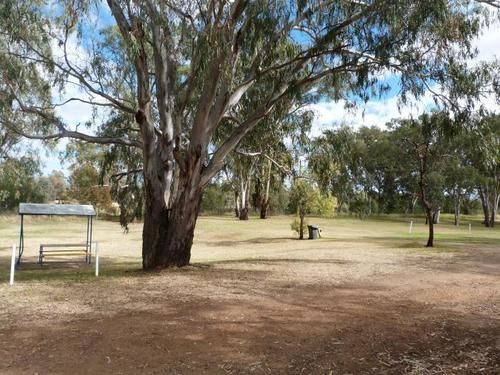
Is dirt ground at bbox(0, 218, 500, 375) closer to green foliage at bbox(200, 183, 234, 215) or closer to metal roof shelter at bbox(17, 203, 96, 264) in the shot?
metal roof shelter at bbox(17, 203, 96, 264)

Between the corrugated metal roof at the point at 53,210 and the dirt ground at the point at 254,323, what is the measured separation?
245 inches

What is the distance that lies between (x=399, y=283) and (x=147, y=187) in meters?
6.00

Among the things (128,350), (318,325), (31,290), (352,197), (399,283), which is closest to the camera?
(128,350)

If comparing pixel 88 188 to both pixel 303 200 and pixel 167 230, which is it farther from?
pixel 167 230

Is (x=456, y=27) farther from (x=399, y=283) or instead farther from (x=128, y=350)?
(x=128, y=350)

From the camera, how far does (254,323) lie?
662 centimetres

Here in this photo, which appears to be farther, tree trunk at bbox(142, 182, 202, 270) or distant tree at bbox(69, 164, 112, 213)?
distant tree at bbox(69, 164, 112, 213)

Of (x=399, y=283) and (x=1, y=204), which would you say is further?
(x=1, y=204)

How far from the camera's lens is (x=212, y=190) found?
59.0 m

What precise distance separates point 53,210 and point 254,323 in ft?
41.2

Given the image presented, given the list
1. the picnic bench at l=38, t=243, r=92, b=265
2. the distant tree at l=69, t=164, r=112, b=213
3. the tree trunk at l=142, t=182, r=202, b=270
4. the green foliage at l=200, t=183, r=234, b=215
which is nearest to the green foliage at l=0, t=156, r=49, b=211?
the distant tree at l=69, t=164, r=112, b=213

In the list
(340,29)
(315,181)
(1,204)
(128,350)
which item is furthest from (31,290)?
(1,204)

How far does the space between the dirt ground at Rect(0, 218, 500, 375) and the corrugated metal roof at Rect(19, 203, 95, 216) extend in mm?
6227

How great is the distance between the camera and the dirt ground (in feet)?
16.8
